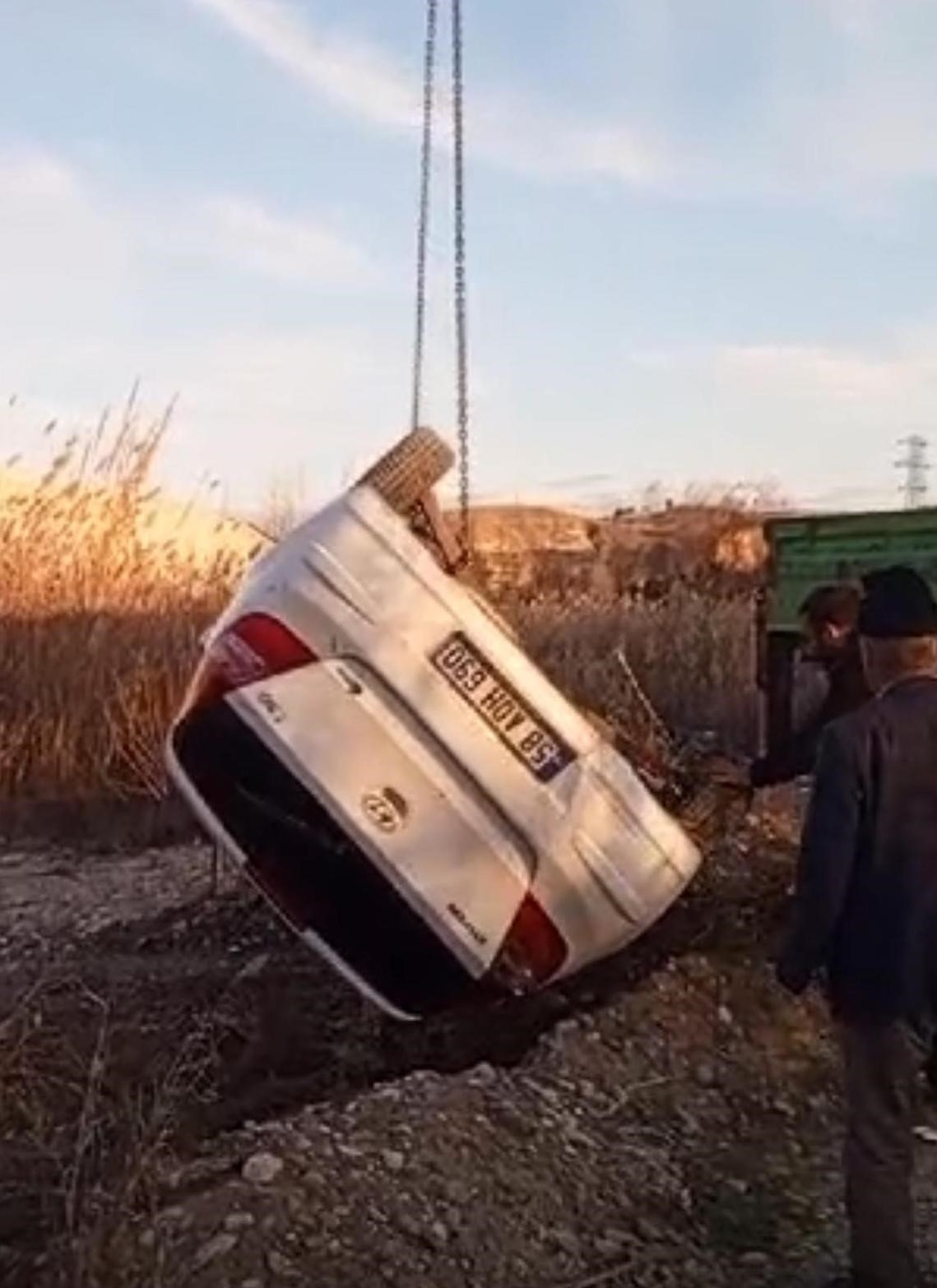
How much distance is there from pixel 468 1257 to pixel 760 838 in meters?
3.19

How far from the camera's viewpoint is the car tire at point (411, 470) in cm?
616

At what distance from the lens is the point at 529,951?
5.80 meters

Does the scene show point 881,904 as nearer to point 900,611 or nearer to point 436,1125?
point 900,611

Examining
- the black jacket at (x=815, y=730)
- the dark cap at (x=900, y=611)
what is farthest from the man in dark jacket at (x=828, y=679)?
the dark cap at (x=900, y=611)

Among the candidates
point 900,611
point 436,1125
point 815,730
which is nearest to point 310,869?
point 436,1125

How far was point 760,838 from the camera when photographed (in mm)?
8008

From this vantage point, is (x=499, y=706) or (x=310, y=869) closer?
(x=499, y=706)

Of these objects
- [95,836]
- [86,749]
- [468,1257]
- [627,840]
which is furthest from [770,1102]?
[86,749]

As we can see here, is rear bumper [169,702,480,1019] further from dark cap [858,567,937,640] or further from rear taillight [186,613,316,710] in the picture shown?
dark cap [858,567,937,640]

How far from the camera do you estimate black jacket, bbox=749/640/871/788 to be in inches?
287

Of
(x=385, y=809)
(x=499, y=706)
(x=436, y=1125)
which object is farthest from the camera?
(x=499, y=706)

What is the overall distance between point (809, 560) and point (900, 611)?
5.95 metres

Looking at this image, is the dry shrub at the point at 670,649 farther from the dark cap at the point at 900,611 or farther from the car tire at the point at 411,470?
the dark cap at the point at 900,611

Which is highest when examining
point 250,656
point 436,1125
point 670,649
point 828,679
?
point 250,656
